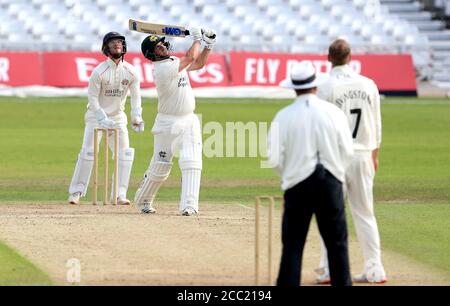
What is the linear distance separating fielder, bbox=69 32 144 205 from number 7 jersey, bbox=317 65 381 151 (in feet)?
18.6

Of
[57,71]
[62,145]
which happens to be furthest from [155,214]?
[57,71]

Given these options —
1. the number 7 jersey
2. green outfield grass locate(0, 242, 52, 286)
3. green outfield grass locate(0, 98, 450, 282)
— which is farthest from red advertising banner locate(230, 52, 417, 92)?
the number 7 jersey

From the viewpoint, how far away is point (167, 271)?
1020cm

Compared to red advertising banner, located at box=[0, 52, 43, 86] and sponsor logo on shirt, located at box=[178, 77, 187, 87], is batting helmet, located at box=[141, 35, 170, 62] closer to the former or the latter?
sponsor logo on shirt, located at box=[178, 77, 187, 87]

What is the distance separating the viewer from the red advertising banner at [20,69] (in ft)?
113

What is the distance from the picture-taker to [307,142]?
847 cm

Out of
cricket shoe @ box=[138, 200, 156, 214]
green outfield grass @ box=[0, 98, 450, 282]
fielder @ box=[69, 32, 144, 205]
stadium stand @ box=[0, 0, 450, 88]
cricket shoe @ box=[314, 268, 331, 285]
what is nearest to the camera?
cricket shoe @ box=[314, 268, 331, 285]

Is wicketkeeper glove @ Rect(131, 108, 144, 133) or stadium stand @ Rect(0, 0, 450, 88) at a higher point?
stadium stand @ Rect(0, 0, 450, 88)

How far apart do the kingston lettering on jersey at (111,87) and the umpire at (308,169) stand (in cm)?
676

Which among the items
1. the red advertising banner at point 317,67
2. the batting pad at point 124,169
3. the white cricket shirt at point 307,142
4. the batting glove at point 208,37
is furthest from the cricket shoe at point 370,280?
the red advertising banner at point 317,67

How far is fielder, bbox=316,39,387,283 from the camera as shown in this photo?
9711 millimetres

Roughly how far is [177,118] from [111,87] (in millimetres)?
1697

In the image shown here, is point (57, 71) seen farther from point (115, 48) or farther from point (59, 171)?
point (115, 48)

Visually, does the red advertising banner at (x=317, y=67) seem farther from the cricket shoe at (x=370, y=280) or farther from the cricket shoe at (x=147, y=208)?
the cricket shoe at (x=370, y=280)
